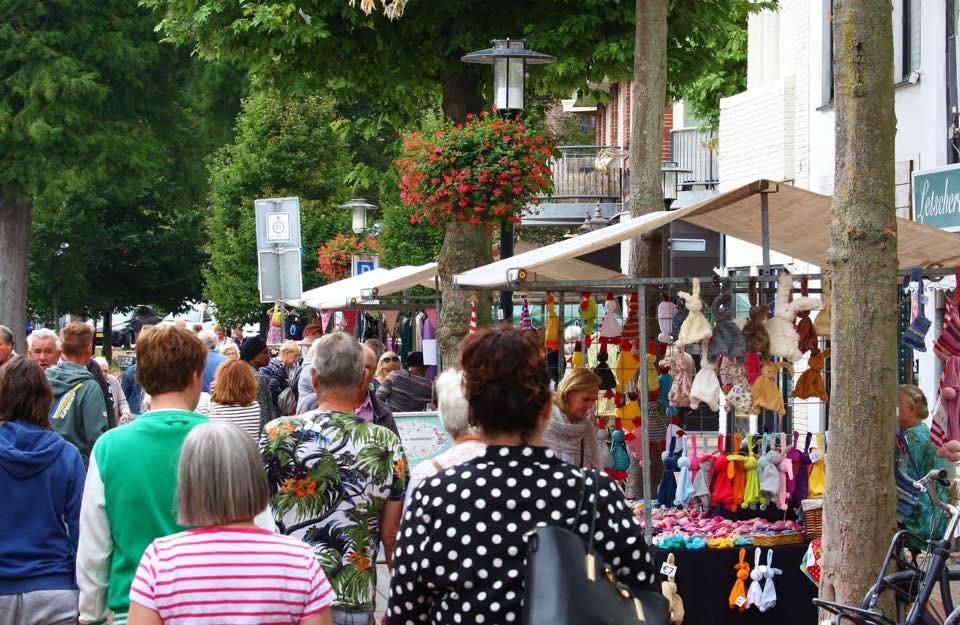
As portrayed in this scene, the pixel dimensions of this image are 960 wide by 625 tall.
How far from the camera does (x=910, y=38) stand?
1478 cm

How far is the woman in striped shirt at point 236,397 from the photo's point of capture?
9.06 m

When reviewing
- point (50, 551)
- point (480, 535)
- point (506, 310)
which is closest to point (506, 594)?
point (480, 535)

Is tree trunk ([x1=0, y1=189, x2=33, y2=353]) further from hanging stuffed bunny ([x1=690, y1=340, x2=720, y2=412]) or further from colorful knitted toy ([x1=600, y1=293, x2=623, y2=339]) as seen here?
hanging stuffed bunny ([x1=690, y1=340, x2=720, y2=412])

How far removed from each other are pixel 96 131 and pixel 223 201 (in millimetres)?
3210

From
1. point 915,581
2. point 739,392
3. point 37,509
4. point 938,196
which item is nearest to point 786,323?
point 739,392

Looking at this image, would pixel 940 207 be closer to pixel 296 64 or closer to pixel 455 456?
pixel 296 64

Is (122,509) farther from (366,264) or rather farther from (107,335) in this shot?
(107,335)

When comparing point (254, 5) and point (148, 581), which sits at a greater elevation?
point (254, 5)

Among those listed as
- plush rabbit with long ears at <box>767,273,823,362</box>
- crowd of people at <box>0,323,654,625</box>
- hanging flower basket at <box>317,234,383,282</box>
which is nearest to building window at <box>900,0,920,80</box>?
plush rabbit with long ears at <box>767,273,823,362</box>

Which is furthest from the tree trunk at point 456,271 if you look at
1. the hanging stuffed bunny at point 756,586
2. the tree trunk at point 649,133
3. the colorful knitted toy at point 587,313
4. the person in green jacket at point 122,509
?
the person in green jacket at point 122,509

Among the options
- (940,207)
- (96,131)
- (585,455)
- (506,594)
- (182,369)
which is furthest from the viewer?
(96,131)

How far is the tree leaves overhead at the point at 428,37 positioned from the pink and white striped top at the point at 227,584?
12.9 m

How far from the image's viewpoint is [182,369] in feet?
16.0

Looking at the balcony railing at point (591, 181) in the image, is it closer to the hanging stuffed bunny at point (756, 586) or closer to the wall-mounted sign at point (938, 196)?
the wall-mounted sign at point (938, 196)
